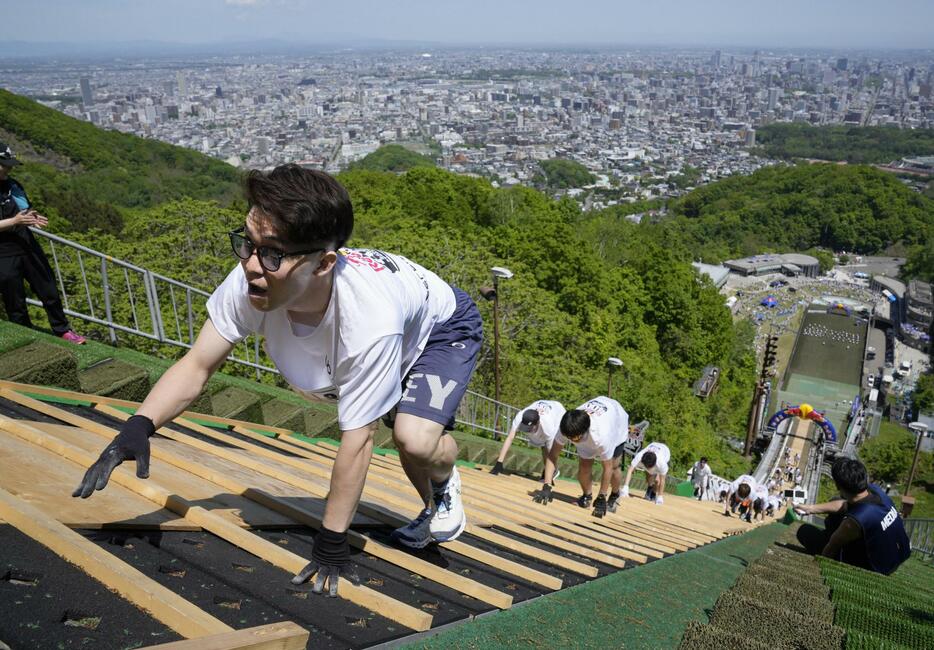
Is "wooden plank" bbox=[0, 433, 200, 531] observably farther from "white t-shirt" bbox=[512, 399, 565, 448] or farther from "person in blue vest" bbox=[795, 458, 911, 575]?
"white t-shirt" bbox=[512, 399, 565, 448]

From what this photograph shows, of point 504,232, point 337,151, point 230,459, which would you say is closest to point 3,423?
point 230,459

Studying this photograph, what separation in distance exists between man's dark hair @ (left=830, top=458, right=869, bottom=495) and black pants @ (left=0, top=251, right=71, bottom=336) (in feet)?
24.3

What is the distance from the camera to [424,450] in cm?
299

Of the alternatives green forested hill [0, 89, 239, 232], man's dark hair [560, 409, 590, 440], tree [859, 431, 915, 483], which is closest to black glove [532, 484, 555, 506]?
man's dark hair [560, 409, 590, 440]

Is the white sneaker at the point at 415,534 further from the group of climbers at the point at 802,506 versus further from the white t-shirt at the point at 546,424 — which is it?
the white t-shirt at the point at 546,424

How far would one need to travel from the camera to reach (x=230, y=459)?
13.9ft

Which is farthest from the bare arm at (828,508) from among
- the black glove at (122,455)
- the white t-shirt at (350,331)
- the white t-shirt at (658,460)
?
the black glove at (122,455)

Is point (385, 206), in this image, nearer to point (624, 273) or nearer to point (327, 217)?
point (624, 273)

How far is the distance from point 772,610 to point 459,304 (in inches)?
83.0

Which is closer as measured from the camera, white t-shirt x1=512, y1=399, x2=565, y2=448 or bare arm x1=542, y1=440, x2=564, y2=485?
bare arm x1=542, y1=440, x2=564, y2=485

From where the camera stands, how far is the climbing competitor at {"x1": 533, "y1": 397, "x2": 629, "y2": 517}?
647 cm

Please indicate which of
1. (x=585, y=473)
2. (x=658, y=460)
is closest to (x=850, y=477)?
(x=585, y=473)

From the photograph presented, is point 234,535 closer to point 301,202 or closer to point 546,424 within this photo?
point 301,202

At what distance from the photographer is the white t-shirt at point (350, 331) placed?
2430 millimetres
